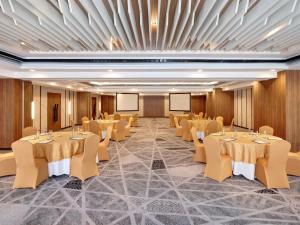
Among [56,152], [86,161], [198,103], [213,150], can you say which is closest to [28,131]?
[56,152]

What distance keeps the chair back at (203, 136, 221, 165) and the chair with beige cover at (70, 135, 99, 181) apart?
260 centimetres

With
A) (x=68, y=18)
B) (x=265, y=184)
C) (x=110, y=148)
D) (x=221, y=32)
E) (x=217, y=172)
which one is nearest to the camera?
(x=68, y=18)

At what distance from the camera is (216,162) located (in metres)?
4.51

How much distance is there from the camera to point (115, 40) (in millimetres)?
4531

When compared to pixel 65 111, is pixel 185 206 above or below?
below

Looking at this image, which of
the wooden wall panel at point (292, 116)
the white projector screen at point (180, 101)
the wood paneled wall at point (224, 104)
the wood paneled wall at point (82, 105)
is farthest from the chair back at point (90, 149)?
the white projector screen at point (180, 101)

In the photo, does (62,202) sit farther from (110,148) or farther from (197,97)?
(197,97)

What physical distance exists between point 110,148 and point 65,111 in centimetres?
721

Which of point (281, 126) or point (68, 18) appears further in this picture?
point (281, 126)

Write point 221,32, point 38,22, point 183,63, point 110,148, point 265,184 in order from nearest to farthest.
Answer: point 38,22, point 221,32, point 265,184, point 183,63, point 110,148

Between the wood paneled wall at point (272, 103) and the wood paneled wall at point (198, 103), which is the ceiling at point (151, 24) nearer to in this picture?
the wood paneled wall at point (272, 103)

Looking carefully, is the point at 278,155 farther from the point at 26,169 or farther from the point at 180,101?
the point at 180,101

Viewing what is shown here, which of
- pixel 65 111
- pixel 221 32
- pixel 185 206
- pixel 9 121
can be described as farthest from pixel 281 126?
pixel 65 111

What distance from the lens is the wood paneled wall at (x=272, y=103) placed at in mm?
7012
